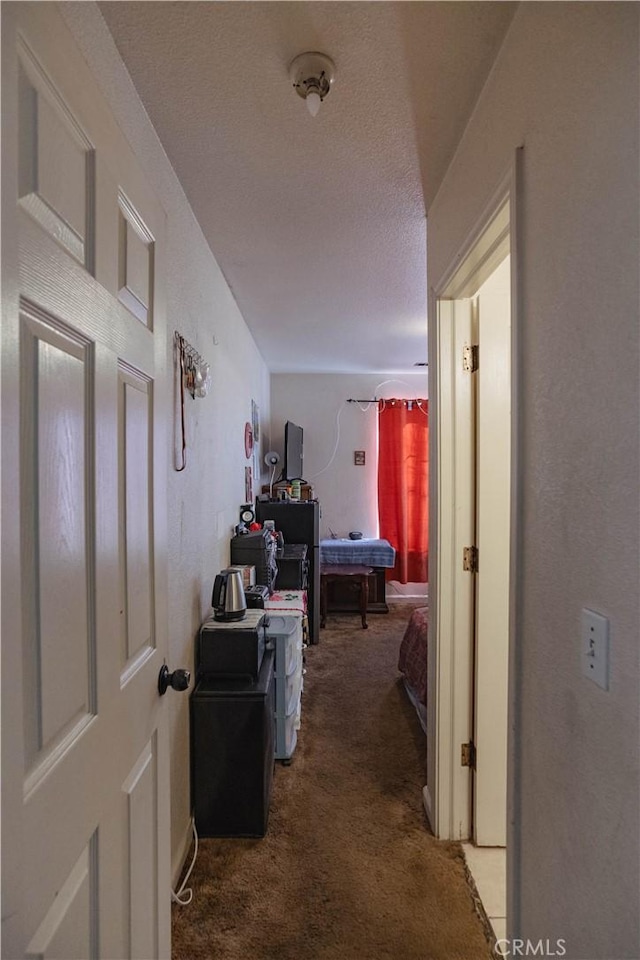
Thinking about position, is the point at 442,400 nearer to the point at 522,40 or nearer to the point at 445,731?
the point at 522,40

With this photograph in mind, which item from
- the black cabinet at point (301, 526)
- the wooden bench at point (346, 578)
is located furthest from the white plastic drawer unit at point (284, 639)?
the wooden bench at point (346, 578)

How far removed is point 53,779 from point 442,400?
1614 millimetres

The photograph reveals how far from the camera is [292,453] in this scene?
4.81 m

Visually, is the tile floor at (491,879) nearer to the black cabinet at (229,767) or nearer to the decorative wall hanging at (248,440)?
the black cabinet at (229,767)

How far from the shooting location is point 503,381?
1.82 metres

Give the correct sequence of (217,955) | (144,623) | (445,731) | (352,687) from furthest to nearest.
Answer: (352,687)
(445,731)
(217,955)
(144,623)

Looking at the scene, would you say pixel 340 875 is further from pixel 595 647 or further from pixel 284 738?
pixel 595 647

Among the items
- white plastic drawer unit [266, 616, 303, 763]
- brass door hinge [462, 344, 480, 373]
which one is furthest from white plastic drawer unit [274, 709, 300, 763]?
brass door hinge [462, 344, 480, 373]

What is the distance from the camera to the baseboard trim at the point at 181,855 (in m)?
1.58

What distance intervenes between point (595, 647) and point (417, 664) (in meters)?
2.15

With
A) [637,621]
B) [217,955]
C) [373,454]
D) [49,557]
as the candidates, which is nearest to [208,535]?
[217,955]

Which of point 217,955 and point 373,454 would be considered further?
point 373,454

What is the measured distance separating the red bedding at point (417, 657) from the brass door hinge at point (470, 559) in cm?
107

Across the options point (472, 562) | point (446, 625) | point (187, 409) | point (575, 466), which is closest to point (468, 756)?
point (446, 625)
